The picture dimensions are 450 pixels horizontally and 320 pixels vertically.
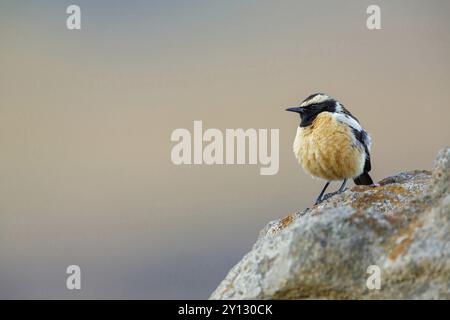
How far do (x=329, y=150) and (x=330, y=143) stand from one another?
10cm

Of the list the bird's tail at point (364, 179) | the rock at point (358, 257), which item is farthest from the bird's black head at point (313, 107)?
the rock at point (358, 257)

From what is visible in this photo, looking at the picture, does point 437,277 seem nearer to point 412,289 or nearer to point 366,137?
point 412,289

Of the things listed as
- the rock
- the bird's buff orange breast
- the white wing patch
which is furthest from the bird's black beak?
the rock

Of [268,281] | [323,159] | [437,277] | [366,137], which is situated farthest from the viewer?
[366,137]

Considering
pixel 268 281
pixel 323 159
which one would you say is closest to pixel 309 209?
pixel 323 159

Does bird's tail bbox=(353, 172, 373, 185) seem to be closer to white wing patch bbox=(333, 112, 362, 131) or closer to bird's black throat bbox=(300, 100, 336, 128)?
white wing patch bbox=(333, 112, 362, 131)

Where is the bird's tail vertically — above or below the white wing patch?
below

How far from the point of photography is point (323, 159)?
31.2 feet

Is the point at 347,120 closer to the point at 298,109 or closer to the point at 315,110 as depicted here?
the point at 315,110

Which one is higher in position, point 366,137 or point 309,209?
point 366,137

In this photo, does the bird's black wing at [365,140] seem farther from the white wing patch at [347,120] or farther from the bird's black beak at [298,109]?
the bird's black beak at [298,109]

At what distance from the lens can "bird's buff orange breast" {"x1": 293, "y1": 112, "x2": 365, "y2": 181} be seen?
952 centimetres
